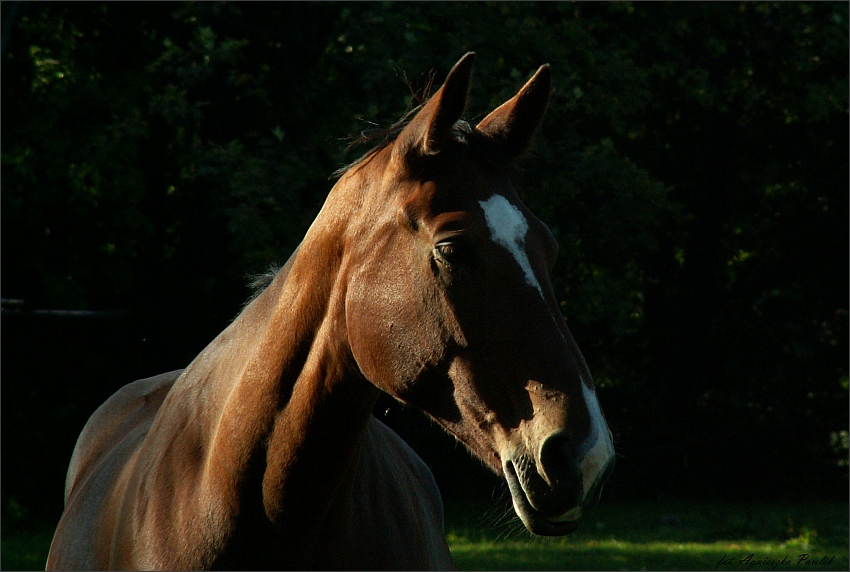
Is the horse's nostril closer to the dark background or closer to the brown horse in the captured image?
the brown horse

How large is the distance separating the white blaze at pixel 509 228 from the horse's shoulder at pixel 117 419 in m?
1.95

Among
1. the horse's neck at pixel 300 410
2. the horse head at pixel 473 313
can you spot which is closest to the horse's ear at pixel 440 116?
the horse head at pixel 473 313

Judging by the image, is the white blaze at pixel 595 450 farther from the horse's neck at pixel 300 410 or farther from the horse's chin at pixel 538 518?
the horse's neck at pixel 300 410

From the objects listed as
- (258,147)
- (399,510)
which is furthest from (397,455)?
(258,147)

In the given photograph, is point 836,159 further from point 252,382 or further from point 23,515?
point 252,382

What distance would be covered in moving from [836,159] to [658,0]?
5735 mm

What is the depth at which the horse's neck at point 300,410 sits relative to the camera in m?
2.32

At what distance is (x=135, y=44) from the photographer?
13328 millimetres

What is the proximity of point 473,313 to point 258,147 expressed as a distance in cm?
1087

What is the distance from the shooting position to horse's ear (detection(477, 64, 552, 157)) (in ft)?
7.86

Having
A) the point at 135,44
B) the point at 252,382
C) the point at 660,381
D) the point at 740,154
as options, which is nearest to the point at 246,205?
the point at 135,44

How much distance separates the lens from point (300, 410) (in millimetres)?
2338

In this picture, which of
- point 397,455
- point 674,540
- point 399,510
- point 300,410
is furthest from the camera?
point 674,540

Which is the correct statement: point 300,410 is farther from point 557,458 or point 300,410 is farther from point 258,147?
point 258,147
